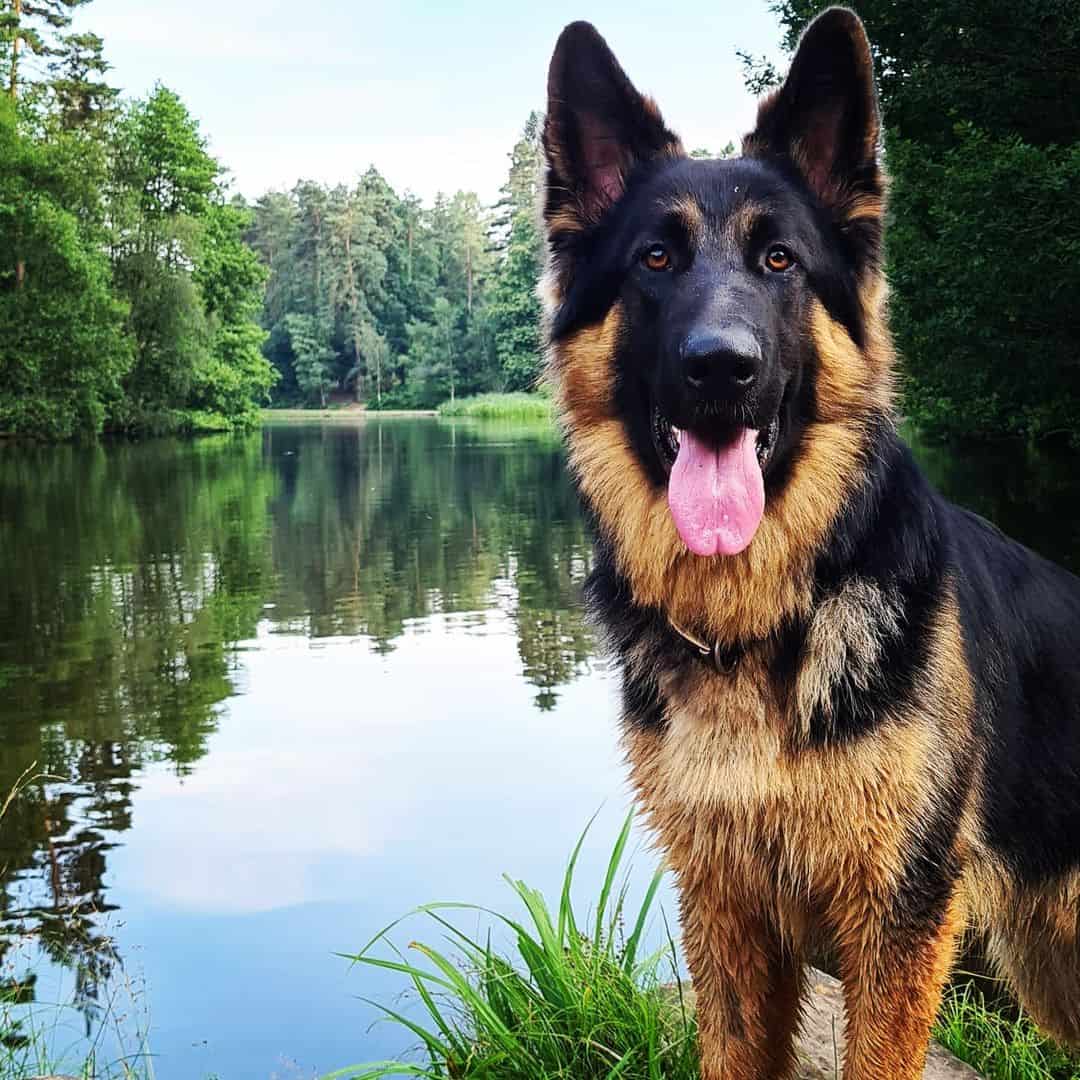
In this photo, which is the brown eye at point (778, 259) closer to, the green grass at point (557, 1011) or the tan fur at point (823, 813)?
the tan fur at point (823, 813)

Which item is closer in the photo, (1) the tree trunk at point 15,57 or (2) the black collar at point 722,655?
(2) the black collar at point 722,655

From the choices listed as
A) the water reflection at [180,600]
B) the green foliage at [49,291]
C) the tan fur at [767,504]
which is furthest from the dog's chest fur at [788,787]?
the green foliage at [49,291]

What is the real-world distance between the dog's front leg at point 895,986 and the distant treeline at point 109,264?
1675 inches

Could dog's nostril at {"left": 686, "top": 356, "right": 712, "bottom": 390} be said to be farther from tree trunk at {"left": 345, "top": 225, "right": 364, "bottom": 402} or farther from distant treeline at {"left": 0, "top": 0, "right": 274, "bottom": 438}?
tree trunk at {"left": 345, "top": 225, "right": 364, "bottom": 402}

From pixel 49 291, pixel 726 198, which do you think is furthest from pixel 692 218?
pixel 49 291

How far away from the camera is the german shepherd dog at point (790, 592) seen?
2969mm

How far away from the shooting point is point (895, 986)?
296 centimetres

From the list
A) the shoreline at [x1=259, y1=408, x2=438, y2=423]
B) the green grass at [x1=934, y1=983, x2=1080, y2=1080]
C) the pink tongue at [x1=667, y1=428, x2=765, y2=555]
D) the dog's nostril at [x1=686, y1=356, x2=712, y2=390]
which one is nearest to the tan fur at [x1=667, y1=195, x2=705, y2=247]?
the dog's nostril at [x1=686, y1=356, x2=712, y2=390]

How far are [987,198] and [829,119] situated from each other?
13.6 metres

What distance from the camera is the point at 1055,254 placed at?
15.2 metres

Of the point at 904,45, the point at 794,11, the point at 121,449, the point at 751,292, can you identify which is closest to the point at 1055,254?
the point at 904,45

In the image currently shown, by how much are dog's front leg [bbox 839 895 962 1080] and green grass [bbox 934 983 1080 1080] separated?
49.5 inches

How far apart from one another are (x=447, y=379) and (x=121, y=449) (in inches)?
1938

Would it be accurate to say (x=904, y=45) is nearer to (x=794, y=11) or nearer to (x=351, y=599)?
(x=794, y=11)
